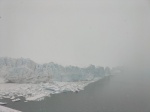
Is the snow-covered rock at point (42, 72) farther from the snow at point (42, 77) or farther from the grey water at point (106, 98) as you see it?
the grey water at point (106, 98)

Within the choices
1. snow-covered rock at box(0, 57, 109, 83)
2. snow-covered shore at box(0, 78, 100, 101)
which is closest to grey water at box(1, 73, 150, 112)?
snow-covered shore at box(0, 78, 100, 101)

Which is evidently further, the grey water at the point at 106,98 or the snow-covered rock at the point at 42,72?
the snow-covered rock at the point at 42,72

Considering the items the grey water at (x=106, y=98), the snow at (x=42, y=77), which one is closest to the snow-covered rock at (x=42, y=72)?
the snow at (x=42, y=77)

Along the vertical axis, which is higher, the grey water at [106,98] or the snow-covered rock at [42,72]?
the snow-covered rock at [42,72]

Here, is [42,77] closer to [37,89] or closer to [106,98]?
[37,89]

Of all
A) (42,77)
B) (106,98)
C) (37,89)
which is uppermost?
(42,77)

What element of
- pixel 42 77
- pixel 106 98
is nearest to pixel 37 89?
pixel 42 77

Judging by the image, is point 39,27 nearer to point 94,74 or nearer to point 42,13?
point 42,13

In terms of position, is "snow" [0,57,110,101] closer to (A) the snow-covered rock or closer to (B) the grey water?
(A) the snow-covered rock

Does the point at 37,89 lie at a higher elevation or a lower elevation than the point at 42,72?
lower
